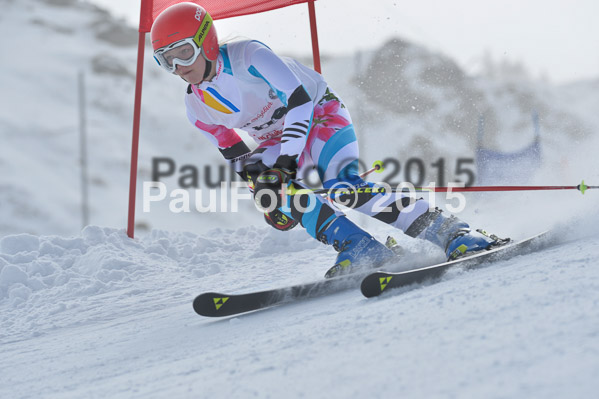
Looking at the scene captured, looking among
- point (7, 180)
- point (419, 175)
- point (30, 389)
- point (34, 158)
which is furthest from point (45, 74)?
point (30, 389)

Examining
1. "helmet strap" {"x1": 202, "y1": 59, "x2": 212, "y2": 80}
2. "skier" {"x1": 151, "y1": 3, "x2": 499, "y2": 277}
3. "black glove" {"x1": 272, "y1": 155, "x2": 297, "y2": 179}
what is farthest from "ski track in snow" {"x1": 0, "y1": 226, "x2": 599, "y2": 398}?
"helmet strap" {"x1": 202, "y1": 59, "x2": 212, "y2": 80}

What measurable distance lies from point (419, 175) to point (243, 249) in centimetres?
549

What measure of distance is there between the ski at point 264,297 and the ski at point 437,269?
0.31 metres

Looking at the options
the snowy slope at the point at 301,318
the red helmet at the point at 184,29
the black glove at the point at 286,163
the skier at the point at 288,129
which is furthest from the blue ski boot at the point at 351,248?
the red helmet at the point at 184,29

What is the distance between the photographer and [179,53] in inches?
99.0

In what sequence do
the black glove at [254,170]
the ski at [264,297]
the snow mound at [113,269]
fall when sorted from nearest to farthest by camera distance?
1. the ski at [264,297]
2. the black glove at [254,170]
3. the snow mound at [113,269]

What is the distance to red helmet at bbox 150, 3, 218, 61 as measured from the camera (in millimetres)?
2490

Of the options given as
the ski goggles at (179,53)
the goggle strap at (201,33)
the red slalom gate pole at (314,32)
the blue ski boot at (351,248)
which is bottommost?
the blue ski boot at (351,248)

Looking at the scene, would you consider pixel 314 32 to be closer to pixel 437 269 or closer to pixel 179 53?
pixel 179 53

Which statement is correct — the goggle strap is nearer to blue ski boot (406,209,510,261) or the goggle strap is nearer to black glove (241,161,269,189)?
black glove (241,161,269,189)

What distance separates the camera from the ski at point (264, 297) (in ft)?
7.21

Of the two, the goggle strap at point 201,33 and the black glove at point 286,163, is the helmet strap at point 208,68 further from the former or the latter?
the black glove at point 286,163

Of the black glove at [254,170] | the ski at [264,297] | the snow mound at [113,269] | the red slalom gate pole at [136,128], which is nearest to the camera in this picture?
the ski at [264,297]

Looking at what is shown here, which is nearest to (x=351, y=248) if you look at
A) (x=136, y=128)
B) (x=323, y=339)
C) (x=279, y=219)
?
(x=279, y=219)
